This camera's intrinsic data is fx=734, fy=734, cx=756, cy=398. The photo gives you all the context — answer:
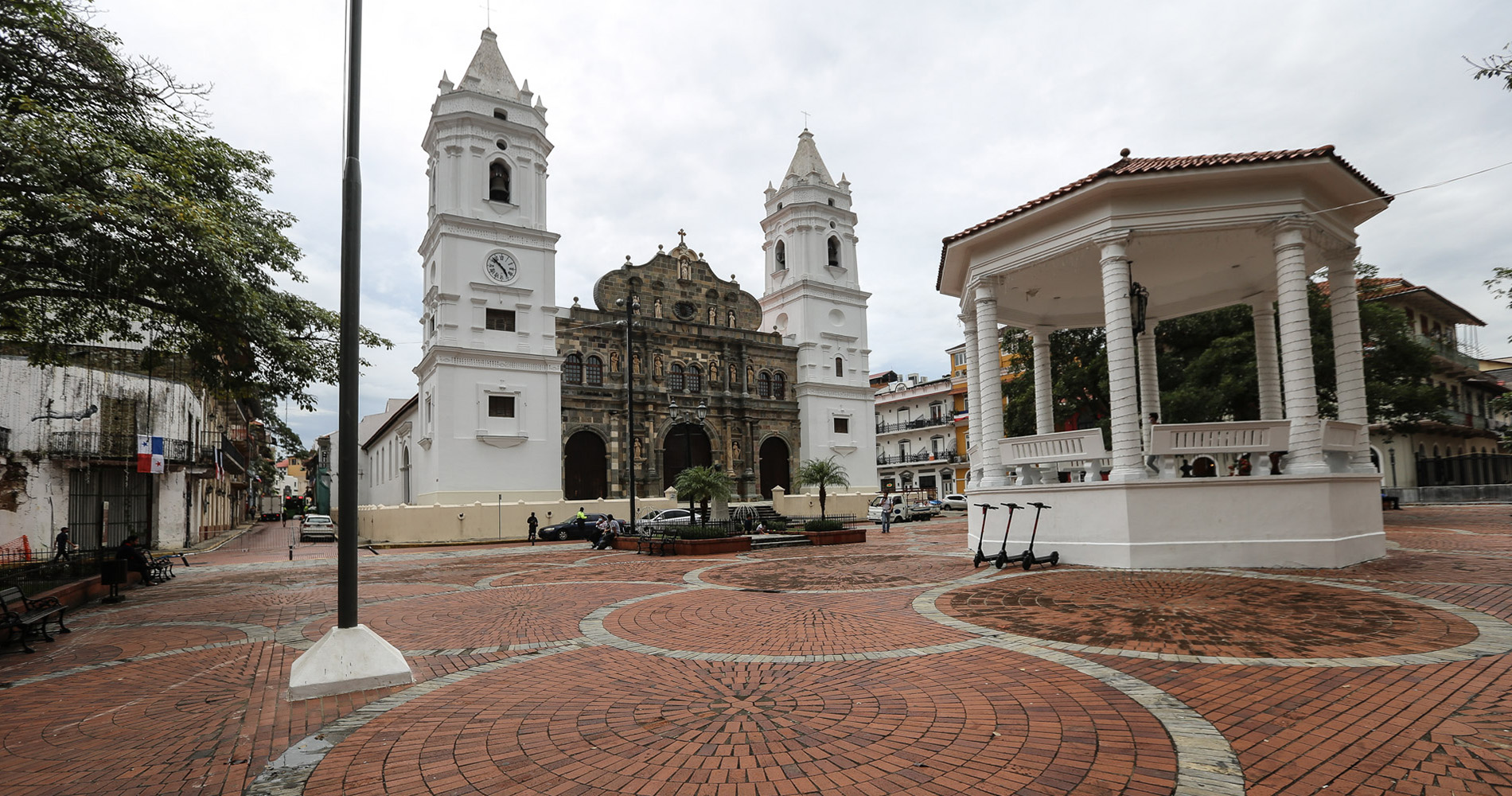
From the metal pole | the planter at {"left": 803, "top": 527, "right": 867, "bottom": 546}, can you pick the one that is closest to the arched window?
the planter at {"left": 803, "top": 527, "right": 867, "bottom": 546}

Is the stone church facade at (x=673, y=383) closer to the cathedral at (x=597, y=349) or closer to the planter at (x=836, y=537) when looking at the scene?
the cathedral at (x=597, y=349)

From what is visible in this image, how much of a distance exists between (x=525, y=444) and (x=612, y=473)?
544cm

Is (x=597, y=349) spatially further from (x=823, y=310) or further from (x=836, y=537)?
(x=836, y=537)

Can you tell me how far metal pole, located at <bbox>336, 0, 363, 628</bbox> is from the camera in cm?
602

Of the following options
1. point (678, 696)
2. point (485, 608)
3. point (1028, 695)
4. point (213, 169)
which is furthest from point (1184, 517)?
point (213, 169)

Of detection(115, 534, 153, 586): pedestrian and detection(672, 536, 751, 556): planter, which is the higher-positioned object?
detection(115, 534, 153, 586): pedestrian

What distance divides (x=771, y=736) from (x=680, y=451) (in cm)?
3735

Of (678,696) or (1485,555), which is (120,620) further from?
(1485,555)

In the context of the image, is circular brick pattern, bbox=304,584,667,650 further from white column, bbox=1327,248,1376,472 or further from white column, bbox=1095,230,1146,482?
white column, bbox=1327,248,1376,472

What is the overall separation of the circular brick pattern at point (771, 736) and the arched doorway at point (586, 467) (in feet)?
108

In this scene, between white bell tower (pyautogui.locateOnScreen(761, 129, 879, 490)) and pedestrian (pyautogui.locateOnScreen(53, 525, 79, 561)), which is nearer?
pedestrian (pyautogui.locateOnScreen(53, 525, 79, 561))

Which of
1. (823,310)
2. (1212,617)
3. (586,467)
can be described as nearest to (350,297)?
(1212,617)

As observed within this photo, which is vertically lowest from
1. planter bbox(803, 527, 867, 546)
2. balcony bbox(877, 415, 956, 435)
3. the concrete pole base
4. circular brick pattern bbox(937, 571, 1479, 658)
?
planter bbox(803, 527, 867, 546)

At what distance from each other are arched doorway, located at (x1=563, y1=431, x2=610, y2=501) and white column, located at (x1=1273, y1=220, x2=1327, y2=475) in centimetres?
3189
